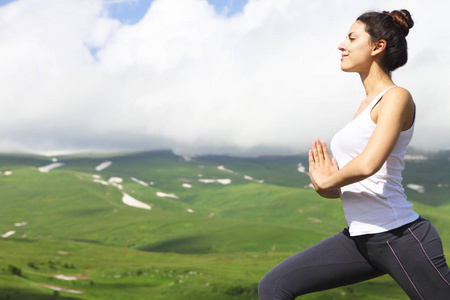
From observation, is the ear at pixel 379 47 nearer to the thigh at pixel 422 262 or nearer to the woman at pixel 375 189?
the woman at pixel 375 189

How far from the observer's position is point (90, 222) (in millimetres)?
173000

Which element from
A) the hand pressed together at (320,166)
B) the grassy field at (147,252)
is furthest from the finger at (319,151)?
the grassy field at (147,252)

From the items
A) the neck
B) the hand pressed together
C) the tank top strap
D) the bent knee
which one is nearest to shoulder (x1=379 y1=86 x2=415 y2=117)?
the tank top strap

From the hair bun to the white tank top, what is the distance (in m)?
0.78

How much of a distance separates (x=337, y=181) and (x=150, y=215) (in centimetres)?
17768

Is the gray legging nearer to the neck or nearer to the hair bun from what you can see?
the neck

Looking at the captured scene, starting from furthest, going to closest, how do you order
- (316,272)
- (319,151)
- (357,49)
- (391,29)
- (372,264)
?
(316,272) → (319,151) → (372,264) → (357,49) → (391,29)

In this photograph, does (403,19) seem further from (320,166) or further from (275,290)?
(275,290)

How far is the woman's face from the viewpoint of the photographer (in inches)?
207

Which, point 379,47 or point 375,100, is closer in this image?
point 375,100

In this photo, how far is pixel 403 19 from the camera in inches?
203

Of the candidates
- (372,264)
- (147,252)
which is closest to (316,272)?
(372,264)

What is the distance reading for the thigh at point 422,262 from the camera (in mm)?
4816

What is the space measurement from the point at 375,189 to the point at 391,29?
1.66m
